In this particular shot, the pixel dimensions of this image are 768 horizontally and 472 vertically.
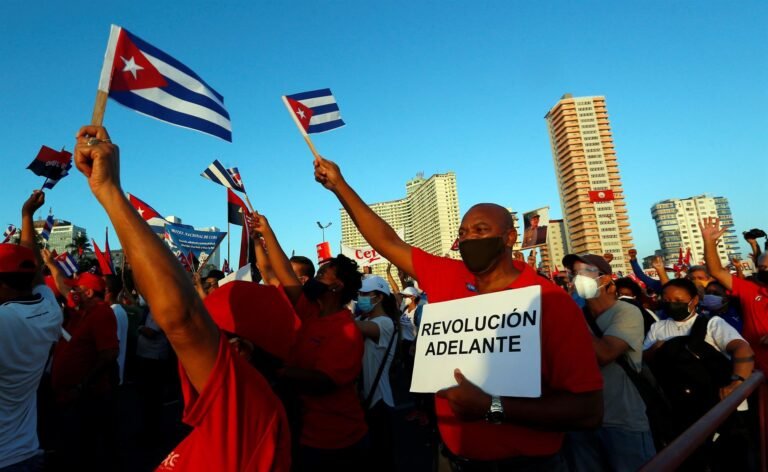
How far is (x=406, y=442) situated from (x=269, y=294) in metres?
4.66

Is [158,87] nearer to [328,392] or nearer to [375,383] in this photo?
[328,392]

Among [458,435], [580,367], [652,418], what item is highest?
[580,367]

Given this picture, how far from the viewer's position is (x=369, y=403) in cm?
354

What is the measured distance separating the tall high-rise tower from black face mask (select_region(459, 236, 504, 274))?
444 ft

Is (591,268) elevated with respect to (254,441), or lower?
elevated

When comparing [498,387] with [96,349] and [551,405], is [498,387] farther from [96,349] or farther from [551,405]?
[96,349]

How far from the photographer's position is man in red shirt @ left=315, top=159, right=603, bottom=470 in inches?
69.8

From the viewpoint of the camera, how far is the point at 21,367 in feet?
8.10

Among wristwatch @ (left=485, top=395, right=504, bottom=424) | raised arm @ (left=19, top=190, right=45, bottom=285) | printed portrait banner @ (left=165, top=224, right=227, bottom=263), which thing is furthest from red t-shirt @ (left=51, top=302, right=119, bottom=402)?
printed portrait banner @ (left=165, top=224, right=227, bottom=263)

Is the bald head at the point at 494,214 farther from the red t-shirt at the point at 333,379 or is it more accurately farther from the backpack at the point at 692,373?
the backpack at the point at 692,373

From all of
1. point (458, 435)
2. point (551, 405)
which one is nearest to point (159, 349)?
point (458, 435)

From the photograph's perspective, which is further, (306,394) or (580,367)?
(306,394)

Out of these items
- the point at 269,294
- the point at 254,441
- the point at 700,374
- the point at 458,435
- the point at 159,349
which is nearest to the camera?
the point at 254,441

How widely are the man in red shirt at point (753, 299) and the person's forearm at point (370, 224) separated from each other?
387 centimetres
